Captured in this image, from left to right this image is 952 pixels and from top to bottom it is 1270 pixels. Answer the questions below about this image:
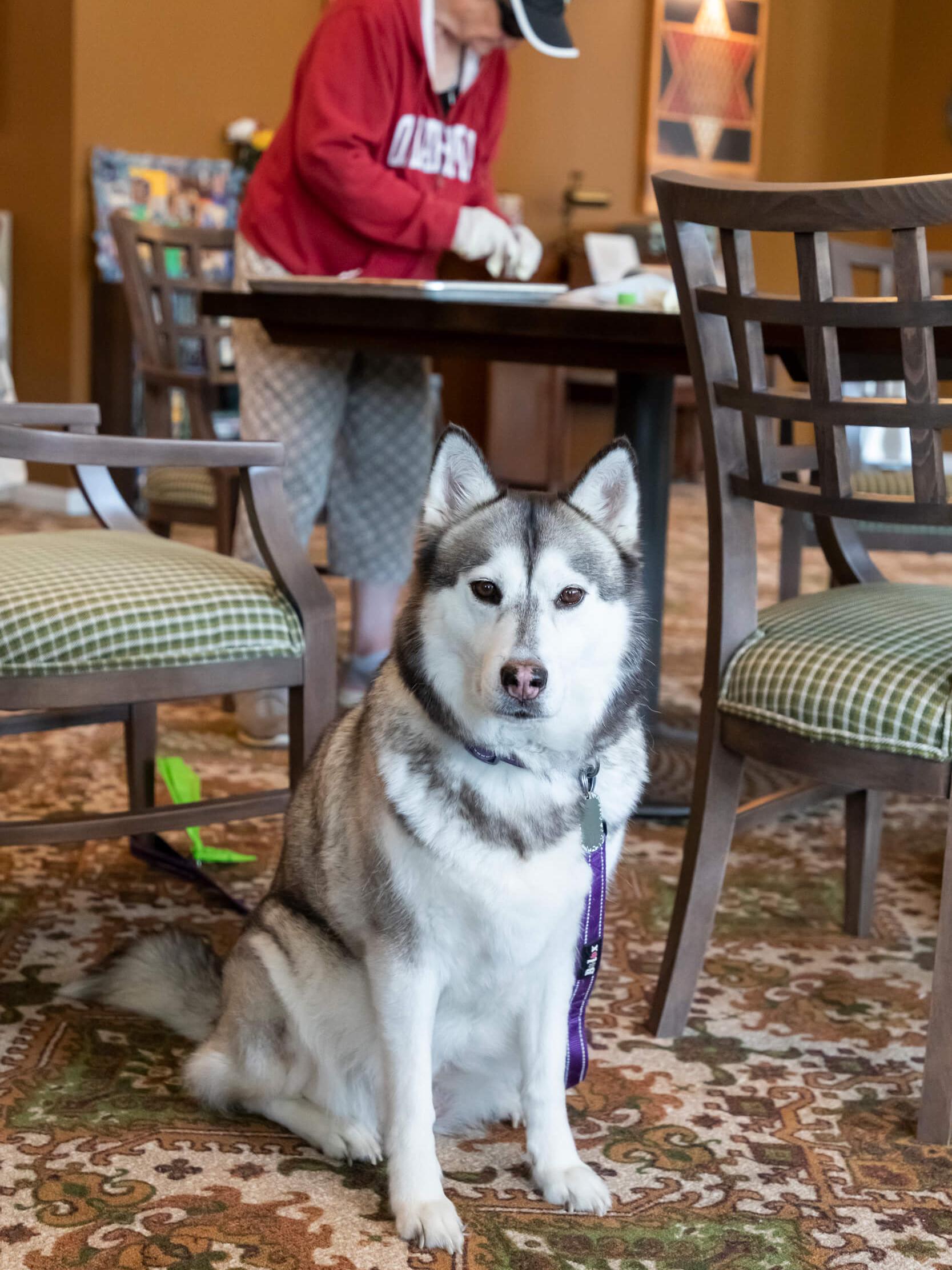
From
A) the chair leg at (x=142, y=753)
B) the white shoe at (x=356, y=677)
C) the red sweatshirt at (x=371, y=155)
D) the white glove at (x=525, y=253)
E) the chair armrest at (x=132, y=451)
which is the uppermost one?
the red sweatshirt at (x=371, y=155)

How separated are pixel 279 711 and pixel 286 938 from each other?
1.62 metres

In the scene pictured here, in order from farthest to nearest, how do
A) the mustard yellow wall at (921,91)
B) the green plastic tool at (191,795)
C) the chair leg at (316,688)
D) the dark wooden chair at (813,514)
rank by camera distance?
the mustard yellow wall at (921,91), the green plastic tool at (191,795), the chair leg at (316,688), the dark wooden chair at (813,514)

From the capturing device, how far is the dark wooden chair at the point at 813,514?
4.95 feet

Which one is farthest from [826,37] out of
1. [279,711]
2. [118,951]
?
[118,951]

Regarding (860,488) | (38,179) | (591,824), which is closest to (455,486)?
(591,824)

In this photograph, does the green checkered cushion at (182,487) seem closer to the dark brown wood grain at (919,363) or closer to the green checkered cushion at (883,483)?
the green checkered cushion at (883,483)

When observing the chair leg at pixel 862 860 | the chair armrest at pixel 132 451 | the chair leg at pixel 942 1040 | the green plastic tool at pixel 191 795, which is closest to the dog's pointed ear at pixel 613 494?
→ the chair leg at pixel 942 1040

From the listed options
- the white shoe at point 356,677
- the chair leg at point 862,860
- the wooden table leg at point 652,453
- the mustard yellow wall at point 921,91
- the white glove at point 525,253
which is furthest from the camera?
the mustard yellow wall at point 921,91

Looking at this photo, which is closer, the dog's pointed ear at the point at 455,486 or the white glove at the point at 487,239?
the dog's pointed ear at the point at 455,486

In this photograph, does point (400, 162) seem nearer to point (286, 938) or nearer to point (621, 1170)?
point (286, 938)

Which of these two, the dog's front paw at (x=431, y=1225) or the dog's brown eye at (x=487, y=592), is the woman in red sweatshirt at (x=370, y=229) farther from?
the dog's front paw at (x=431, y=1225)

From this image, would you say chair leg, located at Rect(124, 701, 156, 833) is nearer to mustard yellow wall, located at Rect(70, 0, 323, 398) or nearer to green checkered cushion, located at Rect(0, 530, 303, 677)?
green checkered cushion, located at Rect(0, 530, 303, 677)

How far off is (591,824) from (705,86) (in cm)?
731

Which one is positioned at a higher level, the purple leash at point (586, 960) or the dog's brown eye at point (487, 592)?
the dog's brown eye at point (487, 592)
